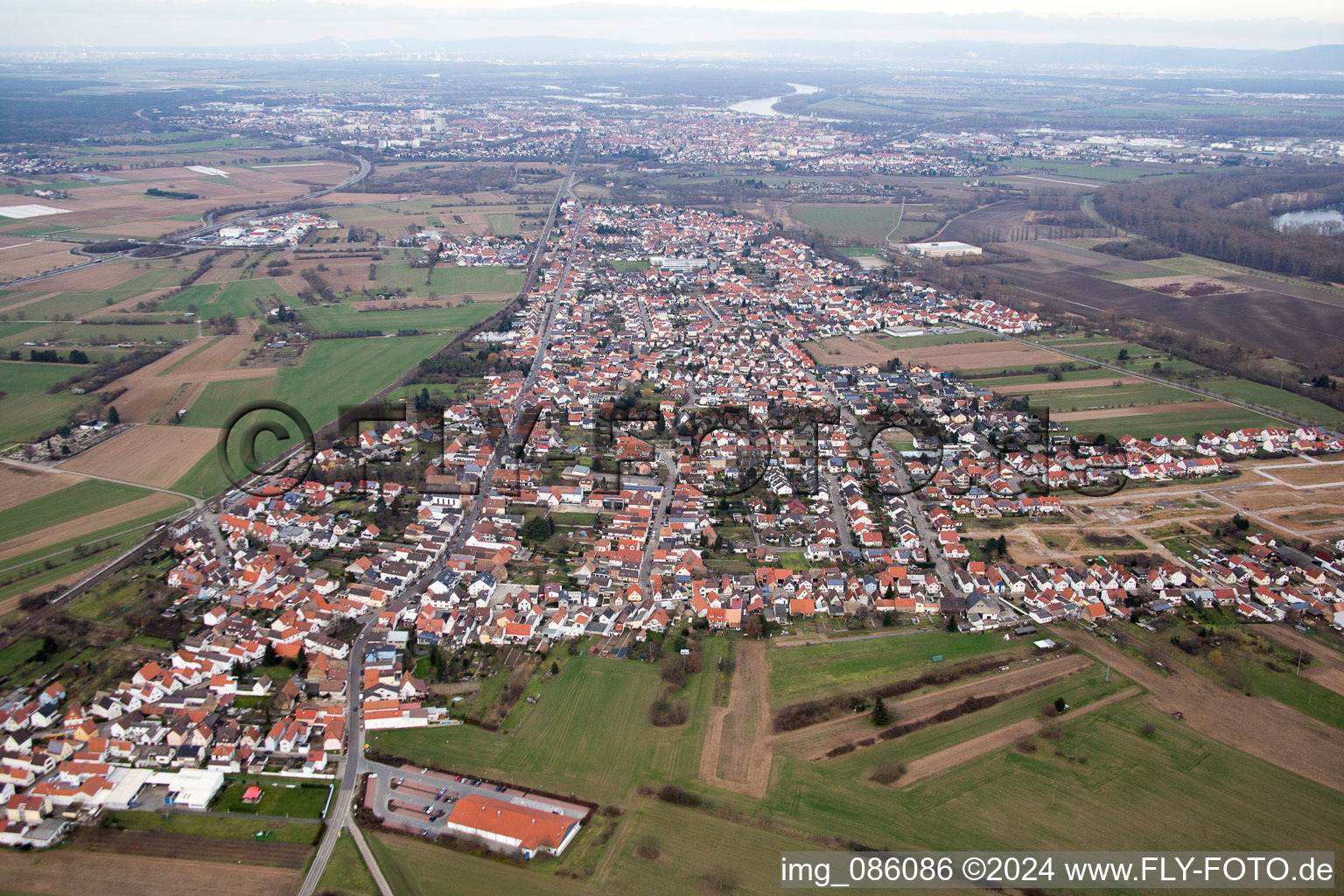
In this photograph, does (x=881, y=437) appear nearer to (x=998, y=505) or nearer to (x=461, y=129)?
(x=998, y=505)

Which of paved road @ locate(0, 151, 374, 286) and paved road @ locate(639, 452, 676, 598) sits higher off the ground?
paved road @ locate(0, 151, 374, 286)

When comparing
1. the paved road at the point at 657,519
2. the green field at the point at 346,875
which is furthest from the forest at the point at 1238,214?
the green field at the point at 346,875

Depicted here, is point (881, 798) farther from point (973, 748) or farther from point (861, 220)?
point (861, 220)

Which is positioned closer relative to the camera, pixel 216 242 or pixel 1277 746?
pixel 1277 746

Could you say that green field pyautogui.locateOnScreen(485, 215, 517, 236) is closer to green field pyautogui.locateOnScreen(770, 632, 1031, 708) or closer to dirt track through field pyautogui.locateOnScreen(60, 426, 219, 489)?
dirt track through field pyautogui.locateOnScreen(60, 426, 219, 489)

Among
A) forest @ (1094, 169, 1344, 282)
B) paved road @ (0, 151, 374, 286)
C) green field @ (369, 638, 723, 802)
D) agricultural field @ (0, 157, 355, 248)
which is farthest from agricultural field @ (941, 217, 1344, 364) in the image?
agricultural field @ (0, 157, 355, 248)

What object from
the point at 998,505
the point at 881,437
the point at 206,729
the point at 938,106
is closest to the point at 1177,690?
the point at 998,505
